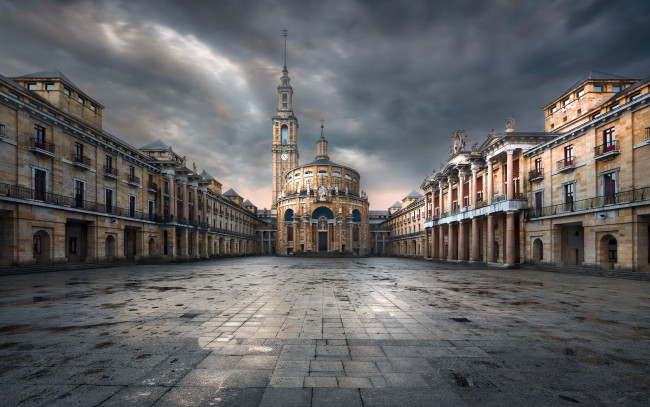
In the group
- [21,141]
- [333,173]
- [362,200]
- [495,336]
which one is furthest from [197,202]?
[495,336]

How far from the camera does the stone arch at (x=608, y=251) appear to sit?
72.7ft

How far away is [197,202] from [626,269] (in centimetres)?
4911

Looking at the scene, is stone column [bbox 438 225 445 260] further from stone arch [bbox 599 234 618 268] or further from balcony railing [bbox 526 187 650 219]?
stone arch [bbox 599 234 618 268]

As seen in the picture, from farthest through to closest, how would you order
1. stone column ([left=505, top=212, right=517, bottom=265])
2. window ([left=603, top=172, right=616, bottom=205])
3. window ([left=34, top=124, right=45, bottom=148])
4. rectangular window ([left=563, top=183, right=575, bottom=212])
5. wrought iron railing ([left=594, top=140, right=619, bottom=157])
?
stone column ([left=505, top=212, right=517, bottom=265]), rectangular window ([left=563, top=183, right=575, bottom=212]), window ([left=34, top=124, right=45, bottom=148]), window ([left=603, top=172, right=616, bottom=205]), wrought iron railing ([left=594, top=140, right=619, bottom=157])

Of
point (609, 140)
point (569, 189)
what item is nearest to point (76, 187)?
Answer: point (569, 189)

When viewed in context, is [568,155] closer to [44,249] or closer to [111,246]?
[44,249]

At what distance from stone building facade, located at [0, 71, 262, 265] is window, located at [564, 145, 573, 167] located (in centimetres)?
4230

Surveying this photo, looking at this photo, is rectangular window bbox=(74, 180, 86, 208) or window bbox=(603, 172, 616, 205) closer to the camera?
window bbox=(603, 172, 616, 205)

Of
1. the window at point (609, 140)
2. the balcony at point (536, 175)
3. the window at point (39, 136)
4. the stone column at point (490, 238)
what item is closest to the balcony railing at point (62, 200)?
the window at point (39, 136)

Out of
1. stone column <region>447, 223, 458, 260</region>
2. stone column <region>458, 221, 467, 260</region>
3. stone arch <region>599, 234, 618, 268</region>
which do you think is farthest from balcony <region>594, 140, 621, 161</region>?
stone column <region>447, 223, 458, 260</region>

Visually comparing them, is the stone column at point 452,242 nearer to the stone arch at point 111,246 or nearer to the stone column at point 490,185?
the stone column at point 490,185

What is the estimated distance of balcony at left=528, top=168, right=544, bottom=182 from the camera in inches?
1099

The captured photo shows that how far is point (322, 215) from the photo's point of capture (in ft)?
239

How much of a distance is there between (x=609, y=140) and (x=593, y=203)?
4700 millimetres
